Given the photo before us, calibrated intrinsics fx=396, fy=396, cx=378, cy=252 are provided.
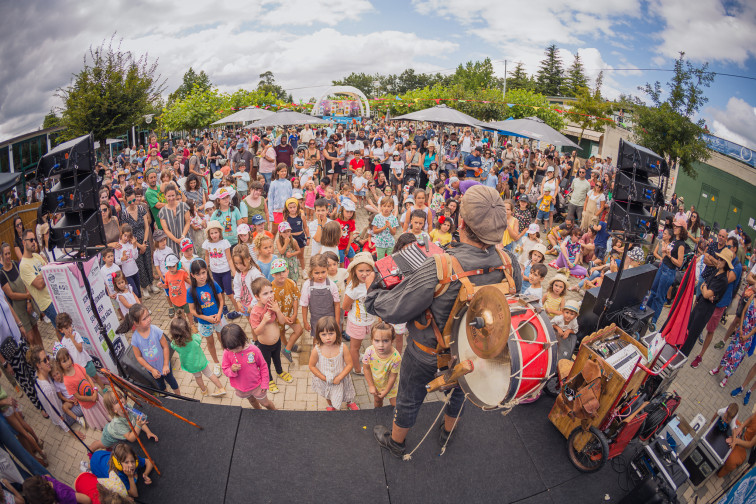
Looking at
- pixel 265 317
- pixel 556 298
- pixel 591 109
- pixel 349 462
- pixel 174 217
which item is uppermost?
pixel 591 109

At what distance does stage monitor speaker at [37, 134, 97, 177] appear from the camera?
3727mm

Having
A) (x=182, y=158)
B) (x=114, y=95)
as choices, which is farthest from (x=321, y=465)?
(x=114, y=95)

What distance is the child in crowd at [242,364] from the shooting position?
3992mm

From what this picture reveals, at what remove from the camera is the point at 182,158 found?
539 inches

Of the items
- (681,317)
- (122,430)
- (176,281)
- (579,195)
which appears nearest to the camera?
(122,430)

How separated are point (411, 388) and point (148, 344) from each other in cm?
320

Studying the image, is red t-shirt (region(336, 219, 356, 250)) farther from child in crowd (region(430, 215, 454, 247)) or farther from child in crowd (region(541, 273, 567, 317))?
child in crowd (region(541, 273, 567, 317))

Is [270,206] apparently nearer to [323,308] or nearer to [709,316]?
[323,308]

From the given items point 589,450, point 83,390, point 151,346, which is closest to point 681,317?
point 589,450

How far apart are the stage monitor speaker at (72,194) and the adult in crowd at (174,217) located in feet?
8.77

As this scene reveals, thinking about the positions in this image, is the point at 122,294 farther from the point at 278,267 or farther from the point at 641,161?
the point at 641,161

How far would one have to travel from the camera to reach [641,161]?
4484 millimetres

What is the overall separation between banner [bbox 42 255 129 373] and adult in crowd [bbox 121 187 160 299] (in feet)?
6.05

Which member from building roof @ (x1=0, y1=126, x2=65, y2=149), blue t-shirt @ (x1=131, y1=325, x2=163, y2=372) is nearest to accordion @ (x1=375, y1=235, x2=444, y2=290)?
blue t-shirt @ (x1=131, y1=325, x2=163, y2=372)
